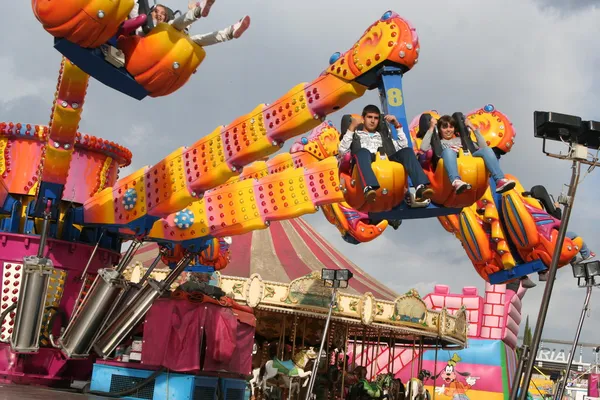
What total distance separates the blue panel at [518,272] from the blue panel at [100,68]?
17.0ft

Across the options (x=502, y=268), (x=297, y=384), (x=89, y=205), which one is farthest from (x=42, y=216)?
(x=297, y=384)

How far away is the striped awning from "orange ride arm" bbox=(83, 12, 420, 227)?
406 inches

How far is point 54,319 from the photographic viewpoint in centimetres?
1022

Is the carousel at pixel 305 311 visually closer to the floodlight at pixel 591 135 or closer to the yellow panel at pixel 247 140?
the yellow panel at pixel 247 140

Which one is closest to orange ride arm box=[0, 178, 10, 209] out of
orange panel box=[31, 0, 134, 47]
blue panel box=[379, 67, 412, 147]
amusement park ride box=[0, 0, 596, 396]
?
amusement park ride box=[0, 0, 596, 396]

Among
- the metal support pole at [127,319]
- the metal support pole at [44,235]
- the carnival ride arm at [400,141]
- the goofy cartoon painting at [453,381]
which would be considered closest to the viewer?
the carnival ride arm at [400,141]

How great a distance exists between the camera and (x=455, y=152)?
6543 mm

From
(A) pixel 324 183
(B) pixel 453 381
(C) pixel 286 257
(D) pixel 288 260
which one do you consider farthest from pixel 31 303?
(B) pixel 453 381

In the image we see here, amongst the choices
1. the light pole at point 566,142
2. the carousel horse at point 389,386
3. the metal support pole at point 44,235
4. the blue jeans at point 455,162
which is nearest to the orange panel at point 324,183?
the light pole at point 566,142

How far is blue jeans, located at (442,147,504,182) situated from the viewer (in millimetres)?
6398

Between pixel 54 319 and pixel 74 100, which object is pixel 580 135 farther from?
pixel 54 319

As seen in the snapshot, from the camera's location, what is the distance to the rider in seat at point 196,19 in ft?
21.7

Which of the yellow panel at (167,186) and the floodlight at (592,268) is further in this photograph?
the floodlight at (592,268)

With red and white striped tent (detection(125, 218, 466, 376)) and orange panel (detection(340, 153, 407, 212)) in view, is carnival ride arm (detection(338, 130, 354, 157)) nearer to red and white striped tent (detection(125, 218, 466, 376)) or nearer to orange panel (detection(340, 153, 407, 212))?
orange panel (detection(340, 153, 407, 212))
